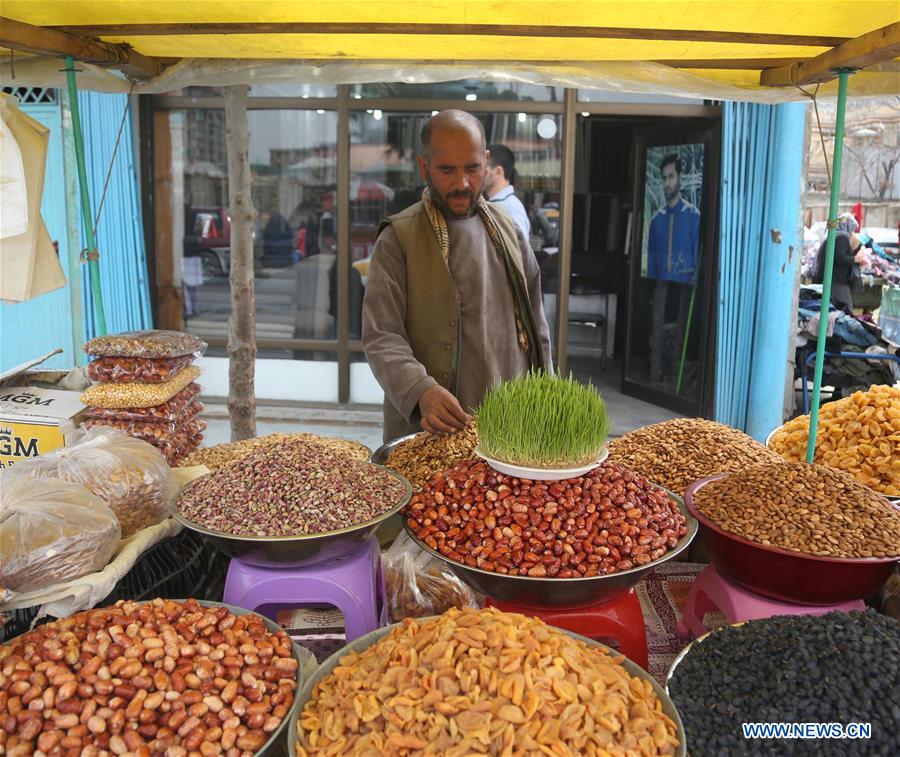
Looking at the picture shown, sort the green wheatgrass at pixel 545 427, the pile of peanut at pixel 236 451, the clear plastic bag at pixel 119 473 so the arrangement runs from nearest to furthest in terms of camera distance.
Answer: the green wheatgrass at pixel 545 427 → the clear plastic bag at pixel 119 473 → the pile of peanut at pixel 236 451

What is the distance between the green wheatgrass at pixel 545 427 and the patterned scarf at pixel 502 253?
3.22 ft

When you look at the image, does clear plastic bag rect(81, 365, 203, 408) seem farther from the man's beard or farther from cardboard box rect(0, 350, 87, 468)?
the man's beard

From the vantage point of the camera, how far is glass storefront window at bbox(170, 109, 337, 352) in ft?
19.3

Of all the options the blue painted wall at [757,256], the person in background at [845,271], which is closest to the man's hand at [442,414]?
the blue painted wall at [757,256]

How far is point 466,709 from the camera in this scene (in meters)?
1.10

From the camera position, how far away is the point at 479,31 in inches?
83.4

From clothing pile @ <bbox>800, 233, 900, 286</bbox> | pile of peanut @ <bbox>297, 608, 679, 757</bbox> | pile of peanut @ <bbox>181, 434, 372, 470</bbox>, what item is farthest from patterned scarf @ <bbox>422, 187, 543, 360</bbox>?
clothing pile @ <bbox>800, 233, 900, 286</bbox>

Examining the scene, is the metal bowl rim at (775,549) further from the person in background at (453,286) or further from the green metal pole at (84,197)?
the green metal pole at (84,197)

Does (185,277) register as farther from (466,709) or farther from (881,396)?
(466,709)

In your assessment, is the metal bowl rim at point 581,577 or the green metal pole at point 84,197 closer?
the metal bowl rim at point 581,577

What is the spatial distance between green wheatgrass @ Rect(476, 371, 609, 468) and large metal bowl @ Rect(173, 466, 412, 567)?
291 mm

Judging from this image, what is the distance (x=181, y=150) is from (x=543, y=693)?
18.9 feet

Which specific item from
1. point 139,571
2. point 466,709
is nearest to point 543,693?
point 466,709

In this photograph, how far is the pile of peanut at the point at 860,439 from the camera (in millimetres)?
2207
